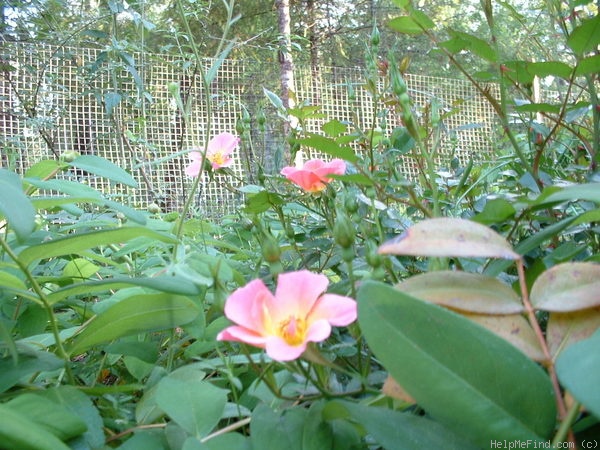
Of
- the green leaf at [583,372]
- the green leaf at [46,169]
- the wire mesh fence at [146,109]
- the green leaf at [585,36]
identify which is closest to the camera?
the green leaf at [583,372]

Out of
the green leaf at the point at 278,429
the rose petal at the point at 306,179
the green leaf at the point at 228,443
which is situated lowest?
the green leaf at the point at 228,443

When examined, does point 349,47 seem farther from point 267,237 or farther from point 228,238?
point 267,237

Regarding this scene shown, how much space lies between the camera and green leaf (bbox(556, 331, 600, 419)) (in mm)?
237

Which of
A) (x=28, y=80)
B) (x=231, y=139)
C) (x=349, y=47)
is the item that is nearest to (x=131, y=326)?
(x=231, y=139)

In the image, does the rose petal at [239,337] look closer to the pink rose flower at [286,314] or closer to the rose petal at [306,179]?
the pink rose flower at [286,314]

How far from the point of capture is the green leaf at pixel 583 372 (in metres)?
0.24

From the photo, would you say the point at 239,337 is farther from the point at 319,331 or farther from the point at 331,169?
the point at 331,169

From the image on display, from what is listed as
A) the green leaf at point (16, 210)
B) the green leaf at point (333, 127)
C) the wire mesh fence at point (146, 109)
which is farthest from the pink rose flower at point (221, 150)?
the wire mesh fence at point (146, 109)

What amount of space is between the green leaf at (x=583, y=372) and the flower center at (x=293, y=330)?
0.50ft

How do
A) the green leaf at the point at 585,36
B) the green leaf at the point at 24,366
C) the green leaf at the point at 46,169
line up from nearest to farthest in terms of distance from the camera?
the green leaf at the point at 24,366, the green leaf at the point at 585,36, the green leaf at the point at 46,169

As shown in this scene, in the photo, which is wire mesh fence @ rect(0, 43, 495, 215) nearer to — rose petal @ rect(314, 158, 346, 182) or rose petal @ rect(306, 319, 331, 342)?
rose petal @ rect(314, 158, 346, 182)

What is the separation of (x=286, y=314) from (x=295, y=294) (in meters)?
0.01

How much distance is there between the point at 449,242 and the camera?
34cm

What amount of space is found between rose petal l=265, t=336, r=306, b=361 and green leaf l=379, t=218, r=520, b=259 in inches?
2.9
